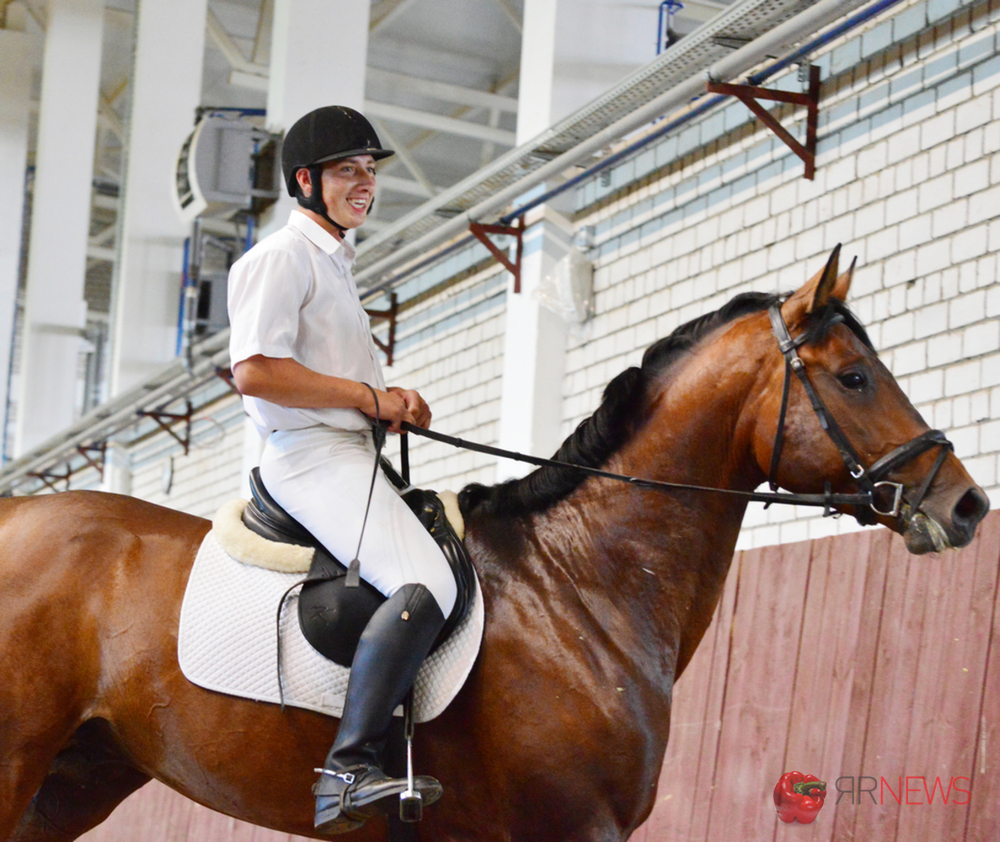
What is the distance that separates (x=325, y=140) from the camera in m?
→ 3.39

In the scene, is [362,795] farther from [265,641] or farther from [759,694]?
[759,694]

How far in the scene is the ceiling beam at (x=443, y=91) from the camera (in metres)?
15.2

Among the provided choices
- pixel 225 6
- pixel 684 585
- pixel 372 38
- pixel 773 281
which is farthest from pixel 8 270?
pixel 684 585

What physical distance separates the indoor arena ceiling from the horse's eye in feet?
37.1

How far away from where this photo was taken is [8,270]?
16312 millimetres

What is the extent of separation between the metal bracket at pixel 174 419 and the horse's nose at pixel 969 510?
1141cm

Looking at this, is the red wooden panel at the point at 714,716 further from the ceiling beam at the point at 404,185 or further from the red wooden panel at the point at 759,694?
the ceiling beam at the point at 404,185

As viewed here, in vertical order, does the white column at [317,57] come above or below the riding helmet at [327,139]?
above

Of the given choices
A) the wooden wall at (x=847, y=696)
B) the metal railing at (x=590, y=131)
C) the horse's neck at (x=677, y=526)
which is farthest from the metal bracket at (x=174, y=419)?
the horse's neck at (x=677, y=526)

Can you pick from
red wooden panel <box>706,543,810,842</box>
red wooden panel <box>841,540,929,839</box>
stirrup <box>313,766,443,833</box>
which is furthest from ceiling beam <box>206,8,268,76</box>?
stirrup <box>313,766,443,833</box>

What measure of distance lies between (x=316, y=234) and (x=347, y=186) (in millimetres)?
168

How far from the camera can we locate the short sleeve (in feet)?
10.5

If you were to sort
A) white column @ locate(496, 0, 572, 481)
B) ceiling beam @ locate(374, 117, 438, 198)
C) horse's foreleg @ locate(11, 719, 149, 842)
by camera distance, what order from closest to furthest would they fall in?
horse's foreleg @ locate(11, 719, 149, 842), white column @ locate(496, 0, 572, 481), ceiling beam @ locate(374, 117, 438, 198)

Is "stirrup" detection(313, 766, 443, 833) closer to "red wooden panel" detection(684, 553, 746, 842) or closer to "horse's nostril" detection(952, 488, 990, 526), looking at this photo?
"horse's nostril" detection(952, 488, 990, 526)
